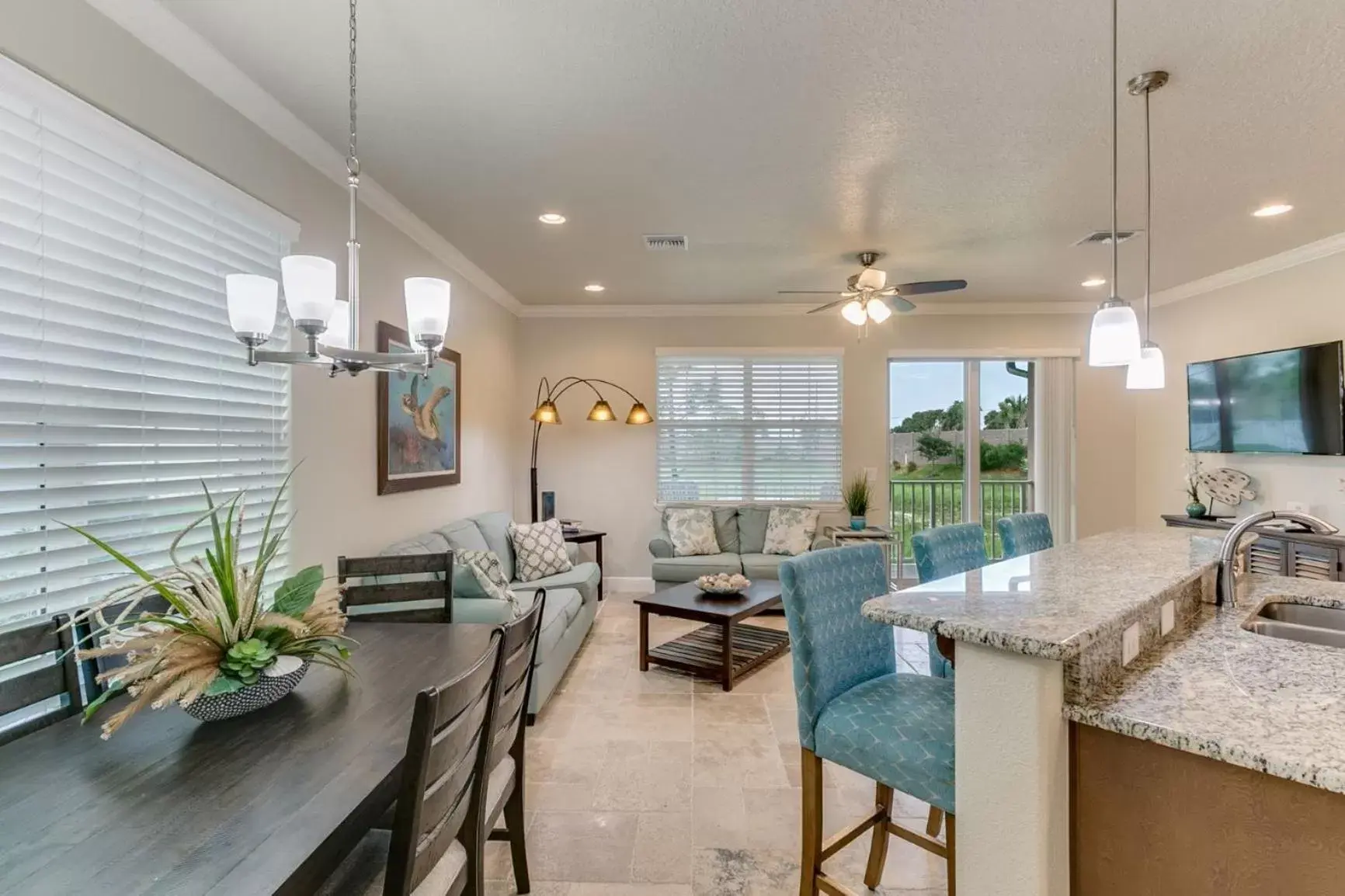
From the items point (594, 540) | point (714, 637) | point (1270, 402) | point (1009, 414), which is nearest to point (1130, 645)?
point (714, 637)

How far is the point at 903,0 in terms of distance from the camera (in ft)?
5.82

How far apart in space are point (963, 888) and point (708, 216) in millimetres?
3173

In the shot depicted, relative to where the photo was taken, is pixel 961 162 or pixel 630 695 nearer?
pixel 961 162

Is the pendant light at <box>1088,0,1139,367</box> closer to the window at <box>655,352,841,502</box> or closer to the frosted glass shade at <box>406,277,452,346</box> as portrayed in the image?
the frosted glass shade at <box>406,277,452,346</box>

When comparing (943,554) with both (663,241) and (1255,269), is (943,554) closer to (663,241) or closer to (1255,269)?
(663,241)

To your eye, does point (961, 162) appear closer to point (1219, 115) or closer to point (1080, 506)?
point (1219, 115)

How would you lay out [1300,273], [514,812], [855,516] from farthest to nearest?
[855,516] < [1300,273] < [514,812]

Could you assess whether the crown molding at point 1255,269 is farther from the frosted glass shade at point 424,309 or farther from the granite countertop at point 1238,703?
the frosted glass shade at point 424,309

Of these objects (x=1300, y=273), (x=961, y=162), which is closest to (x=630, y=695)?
(x=961, y=162)

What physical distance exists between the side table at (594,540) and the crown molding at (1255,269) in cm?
532

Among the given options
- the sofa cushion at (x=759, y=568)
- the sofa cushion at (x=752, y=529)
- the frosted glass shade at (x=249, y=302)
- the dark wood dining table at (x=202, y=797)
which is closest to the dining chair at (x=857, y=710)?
Answer: the dark wood dining table at (x=202, y=797)

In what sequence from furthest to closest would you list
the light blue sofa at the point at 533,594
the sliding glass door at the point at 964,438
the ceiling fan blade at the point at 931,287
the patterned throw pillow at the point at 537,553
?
the sliding glass door at the point at 964,438 < the patterned throw pillow at the point at 537,553 < the ceiling fan blade at the point at 931,287 < the light blue sofa at the point at 533,594

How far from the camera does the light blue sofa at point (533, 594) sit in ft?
9.98

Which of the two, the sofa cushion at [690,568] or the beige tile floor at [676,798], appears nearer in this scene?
the beige tile floor at [676,798]
